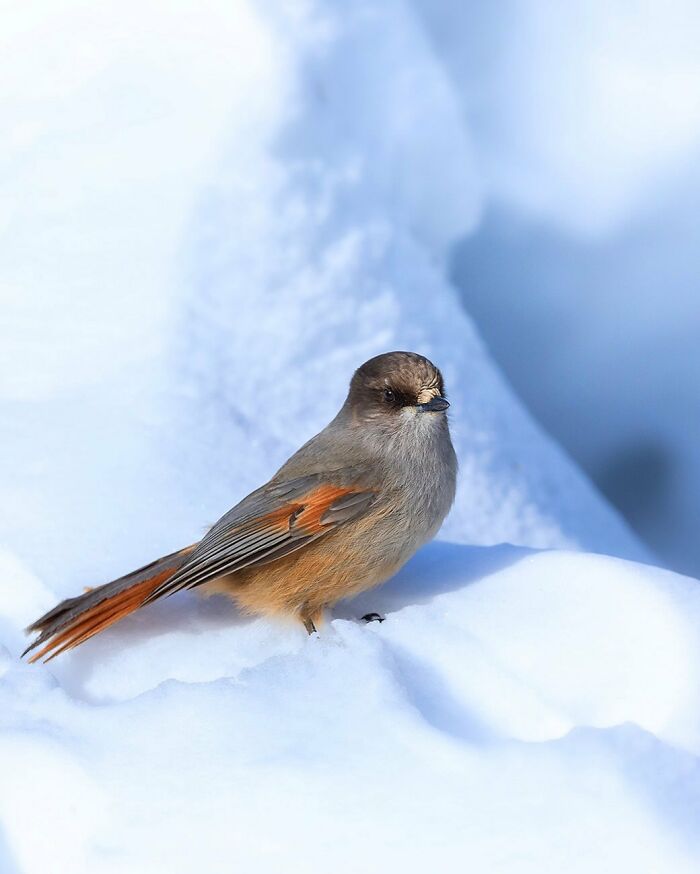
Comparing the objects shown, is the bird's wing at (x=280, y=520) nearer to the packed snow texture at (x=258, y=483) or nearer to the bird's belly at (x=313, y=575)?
the bird's belly at (x=313, y=575)

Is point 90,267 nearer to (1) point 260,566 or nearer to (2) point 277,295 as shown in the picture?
(2) point 277,295

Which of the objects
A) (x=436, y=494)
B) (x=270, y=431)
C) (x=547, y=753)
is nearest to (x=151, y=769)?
(x=547, y=753)

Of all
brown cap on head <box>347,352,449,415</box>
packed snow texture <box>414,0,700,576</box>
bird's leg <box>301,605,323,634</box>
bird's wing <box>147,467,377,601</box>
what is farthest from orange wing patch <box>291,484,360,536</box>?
packed snow texture <box>414,0,700,576</box>

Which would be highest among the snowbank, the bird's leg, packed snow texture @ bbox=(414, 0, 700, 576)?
packed snow texture @ bbox=(414, 0, 700, 576)

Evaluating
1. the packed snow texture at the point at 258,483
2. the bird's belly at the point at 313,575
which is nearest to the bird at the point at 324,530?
the bird's belly at the point at 313,575

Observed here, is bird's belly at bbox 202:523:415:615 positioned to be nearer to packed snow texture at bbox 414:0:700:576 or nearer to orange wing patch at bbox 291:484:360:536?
orange wing patch at bbox 291:484:360:536
